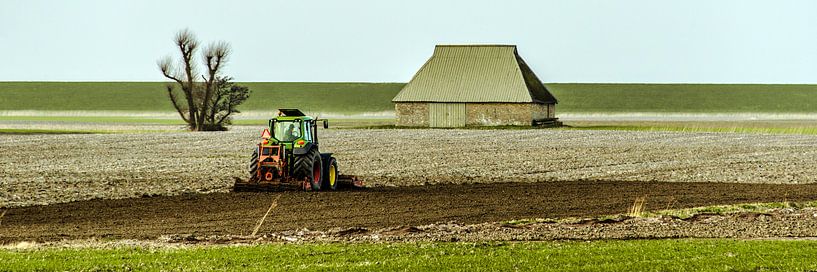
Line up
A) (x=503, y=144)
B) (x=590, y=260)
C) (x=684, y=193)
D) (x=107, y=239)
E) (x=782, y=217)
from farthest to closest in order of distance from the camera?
(x=503, y=144) → (x=684, y=193) → (x=782, y=217) → (x=107, y=239) → (x=590, y=260)

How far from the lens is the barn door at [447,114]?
3265 inches

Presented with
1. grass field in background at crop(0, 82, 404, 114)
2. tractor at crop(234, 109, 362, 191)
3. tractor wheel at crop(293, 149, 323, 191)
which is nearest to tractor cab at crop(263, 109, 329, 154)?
tractor at crop(234, 109, 362, 191)

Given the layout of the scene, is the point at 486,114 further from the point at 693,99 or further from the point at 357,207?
the point at 693,99

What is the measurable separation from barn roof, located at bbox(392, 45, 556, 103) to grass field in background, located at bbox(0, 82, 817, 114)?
68.3 metres

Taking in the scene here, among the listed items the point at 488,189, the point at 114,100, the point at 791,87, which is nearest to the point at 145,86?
the point at 114,100

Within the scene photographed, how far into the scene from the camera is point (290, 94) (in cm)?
18225

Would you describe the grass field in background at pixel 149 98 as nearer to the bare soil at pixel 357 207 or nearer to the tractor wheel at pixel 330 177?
the tractor wheel at pixel 330 177

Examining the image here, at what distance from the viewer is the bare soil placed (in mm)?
23031

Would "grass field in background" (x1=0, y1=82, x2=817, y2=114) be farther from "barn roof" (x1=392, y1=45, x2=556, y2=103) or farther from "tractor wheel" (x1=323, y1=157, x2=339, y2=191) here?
"tractor wheel" (x1=323, y1=157, x2=339, y2=191)

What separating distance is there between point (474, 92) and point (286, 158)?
5283 cm

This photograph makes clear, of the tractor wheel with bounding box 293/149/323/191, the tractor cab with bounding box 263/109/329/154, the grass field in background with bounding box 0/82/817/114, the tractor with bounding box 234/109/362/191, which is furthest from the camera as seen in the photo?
the grass field in background with bounding box 0/82/817/114

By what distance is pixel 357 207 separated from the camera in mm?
27156

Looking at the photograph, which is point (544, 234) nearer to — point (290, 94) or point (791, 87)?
point (290, 94)

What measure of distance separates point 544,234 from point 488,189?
11.1 metres
